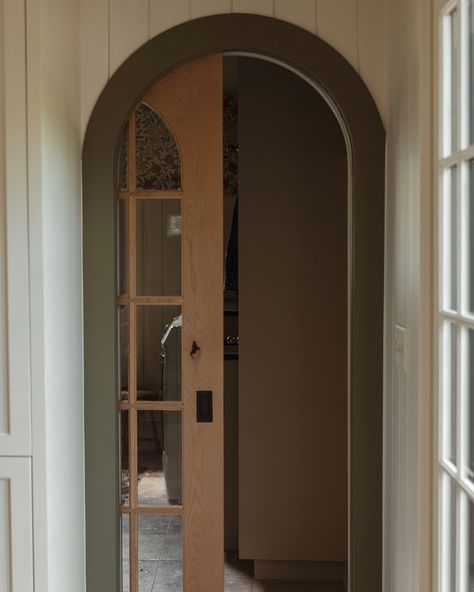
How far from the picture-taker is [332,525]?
3.71m

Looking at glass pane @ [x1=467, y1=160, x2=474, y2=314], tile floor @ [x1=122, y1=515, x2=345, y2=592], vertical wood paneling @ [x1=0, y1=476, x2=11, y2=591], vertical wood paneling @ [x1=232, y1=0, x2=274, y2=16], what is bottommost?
tile floor @ [x1=122, y1=515, x2=345, y2=592]

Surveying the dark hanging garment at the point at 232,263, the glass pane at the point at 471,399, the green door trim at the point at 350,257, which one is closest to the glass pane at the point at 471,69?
the glass pane at the point at 471,399

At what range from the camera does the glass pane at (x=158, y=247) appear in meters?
2.90

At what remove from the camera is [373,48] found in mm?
2723

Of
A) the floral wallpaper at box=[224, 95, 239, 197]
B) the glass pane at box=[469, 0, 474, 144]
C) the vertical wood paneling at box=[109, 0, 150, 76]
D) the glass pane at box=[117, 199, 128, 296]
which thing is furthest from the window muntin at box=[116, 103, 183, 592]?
the floral wallpaper at box=[224, 95, 239, 197]

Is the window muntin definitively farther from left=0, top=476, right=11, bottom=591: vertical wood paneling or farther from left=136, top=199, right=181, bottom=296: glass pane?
left=0, top=476, right=11, bottom=591: vertical wood paneling

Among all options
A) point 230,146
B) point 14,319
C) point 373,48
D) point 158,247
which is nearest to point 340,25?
point 373,48

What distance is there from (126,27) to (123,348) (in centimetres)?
119

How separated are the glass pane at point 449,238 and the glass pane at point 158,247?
1.25m

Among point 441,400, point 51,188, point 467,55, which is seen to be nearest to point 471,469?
point 441,400

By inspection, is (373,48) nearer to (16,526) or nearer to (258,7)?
(258,7)

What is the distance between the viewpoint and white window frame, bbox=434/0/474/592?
175 cm

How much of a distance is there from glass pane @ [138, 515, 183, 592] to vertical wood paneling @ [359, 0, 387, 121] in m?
1.74

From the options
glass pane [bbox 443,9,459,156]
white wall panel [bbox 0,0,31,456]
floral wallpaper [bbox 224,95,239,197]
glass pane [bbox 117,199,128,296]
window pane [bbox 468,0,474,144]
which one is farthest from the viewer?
floral wallpaper [bbox 224,95,239,197]
